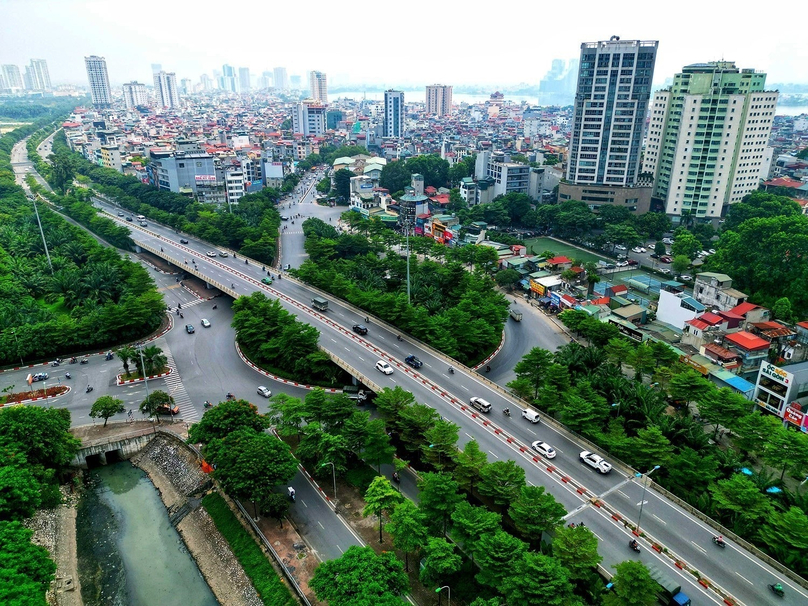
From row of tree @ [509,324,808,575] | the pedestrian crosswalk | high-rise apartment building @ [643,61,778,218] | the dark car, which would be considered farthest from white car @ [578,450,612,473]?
high-rise apartment building @ [643,61,778,218]

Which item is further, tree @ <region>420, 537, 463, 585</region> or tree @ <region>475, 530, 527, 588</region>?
tree @ <region>420, 537, 463, 585</region>

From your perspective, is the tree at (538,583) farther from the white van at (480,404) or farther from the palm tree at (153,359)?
the palm tree at (153,359)

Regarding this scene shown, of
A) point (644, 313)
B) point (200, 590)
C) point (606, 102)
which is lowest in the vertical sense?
point (200, 590)

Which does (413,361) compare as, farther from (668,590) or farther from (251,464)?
(668,590)

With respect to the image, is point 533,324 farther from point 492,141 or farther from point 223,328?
point 492,141

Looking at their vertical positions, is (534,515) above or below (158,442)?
above

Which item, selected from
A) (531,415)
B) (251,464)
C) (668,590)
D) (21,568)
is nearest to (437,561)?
(668,590)

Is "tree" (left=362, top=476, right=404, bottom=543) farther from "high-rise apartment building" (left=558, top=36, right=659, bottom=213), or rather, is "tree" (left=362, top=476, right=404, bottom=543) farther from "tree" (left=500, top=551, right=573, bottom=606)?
"high-rise apartment building" (left=558, top=36, right=659, bottom=213)

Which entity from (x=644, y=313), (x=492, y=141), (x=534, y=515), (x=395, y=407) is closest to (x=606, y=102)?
(x=644, y=313)
